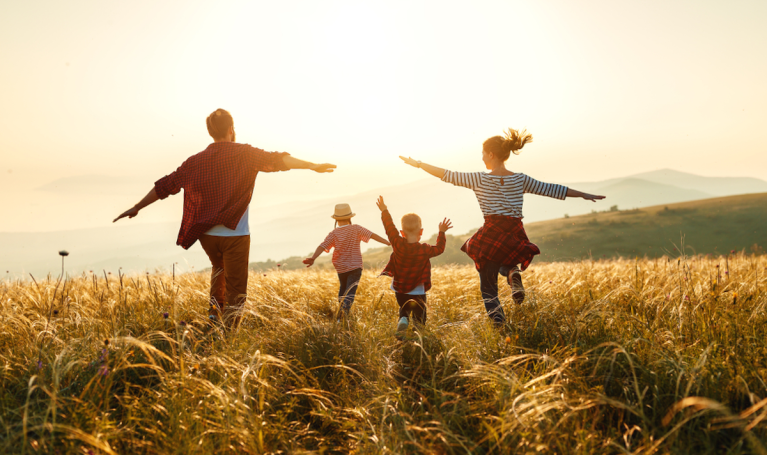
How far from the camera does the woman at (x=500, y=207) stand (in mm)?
4488

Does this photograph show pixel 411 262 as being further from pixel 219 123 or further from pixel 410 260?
pixel 219 123

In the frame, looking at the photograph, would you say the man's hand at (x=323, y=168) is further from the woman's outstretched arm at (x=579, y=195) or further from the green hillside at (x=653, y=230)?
the green hillside at (x=653, y=230)

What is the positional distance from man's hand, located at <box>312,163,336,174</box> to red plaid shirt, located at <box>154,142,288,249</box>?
13.2 inches

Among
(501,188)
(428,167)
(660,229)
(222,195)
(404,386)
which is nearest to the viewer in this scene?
(404,386)

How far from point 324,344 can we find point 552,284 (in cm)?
368

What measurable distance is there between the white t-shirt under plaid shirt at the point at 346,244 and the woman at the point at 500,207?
163 cm

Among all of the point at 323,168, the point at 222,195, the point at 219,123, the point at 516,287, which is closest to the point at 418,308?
the point at 516,287

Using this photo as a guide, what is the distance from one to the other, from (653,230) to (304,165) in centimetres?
5846

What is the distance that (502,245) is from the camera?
446 centimetres

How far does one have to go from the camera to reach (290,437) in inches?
101

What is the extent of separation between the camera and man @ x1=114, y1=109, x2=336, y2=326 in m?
4.46

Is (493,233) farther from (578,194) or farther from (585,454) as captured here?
(585,454)

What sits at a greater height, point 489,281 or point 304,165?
point 304,165

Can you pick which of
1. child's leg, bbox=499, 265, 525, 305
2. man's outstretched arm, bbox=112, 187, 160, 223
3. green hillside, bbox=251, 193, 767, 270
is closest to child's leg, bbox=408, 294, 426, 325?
child's leg, bbox=499, 265, 525, 305
